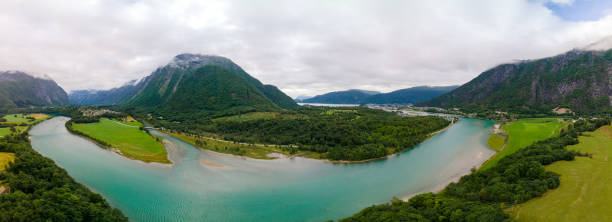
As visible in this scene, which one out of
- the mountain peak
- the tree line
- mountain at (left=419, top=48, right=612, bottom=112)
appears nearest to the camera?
the tree line

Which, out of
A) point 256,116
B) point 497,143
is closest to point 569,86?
point 497,143

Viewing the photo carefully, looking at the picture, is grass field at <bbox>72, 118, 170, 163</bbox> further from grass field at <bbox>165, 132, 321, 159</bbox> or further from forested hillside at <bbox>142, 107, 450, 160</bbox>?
forested hillside at <bbox>142, 107, 450, 160</bbox>

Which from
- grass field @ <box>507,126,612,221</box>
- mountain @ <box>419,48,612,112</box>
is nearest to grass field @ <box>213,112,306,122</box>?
grass field @ <box>507,126,612,221</box>

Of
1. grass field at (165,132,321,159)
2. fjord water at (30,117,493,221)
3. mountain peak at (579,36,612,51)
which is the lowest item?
fjord water at (30,117,493,221)

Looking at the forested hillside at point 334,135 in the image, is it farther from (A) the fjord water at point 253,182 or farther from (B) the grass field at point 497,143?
(B) the grass field at point 497,143

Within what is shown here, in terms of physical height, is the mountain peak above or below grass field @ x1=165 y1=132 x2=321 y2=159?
above

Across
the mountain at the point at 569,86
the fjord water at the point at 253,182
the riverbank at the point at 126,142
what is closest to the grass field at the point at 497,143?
the fjord water at the point at 253,182
